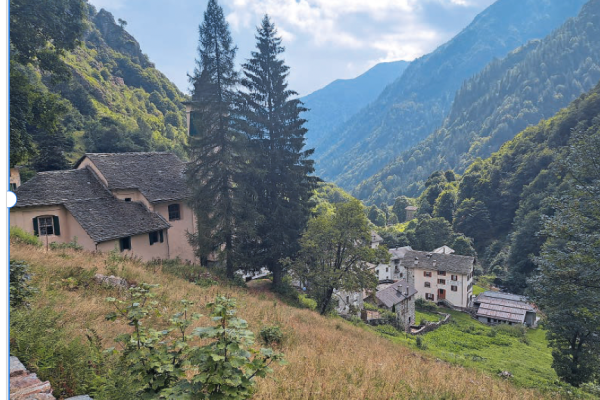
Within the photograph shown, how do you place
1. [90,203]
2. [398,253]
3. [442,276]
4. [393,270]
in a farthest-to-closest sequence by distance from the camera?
[398,253] < [393,270] < [442,276] < [90,203]

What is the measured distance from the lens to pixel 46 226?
19.4m

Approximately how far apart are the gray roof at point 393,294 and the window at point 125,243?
33424mm

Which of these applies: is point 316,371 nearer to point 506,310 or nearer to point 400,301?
point 400,301

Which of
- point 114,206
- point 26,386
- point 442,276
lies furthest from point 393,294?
point 26,386

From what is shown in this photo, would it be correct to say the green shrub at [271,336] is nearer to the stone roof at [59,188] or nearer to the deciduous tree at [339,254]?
the deciduous tree at [339,254]

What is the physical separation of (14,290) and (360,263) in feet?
61.5

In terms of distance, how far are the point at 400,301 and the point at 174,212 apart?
33872 mm

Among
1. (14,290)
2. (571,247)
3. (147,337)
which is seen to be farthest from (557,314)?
(14,290)

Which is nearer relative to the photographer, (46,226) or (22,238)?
(22,238)

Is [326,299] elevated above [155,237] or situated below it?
below

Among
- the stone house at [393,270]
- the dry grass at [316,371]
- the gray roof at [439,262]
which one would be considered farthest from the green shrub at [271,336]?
the stone house at [393,270]

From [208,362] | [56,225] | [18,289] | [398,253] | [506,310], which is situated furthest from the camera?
[398,253]

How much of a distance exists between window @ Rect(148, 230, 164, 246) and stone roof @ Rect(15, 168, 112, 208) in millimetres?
3743

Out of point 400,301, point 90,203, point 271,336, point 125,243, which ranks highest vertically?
point 90,203
